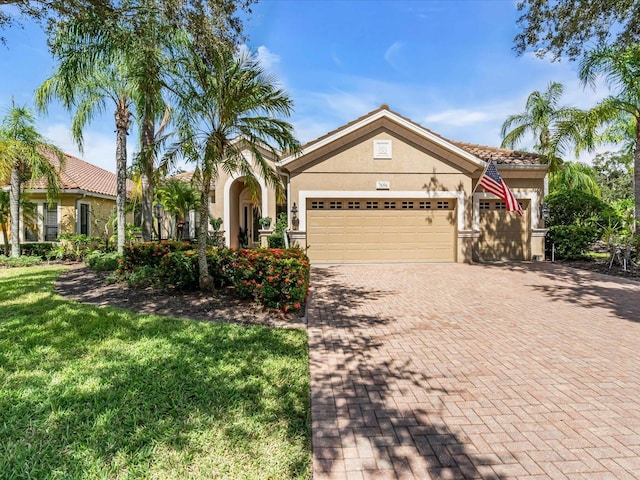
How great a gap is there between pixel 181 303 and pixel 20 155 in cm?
1191

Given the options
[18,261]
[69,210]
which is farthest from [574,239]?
[69,210]

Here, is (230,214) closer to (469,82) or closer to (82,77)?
(82,77)

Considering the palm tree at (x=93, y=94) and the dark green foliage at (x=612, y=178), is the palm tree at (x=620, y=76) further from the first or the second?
the dark green foliage at (x=612, y=178)

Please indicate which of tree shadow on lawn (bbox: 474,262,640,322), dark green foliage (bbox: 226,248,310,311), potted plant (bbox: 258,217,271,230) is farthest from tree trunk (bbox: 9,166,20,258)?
tree shadow on lawn (bbox: 474,262,640,322)

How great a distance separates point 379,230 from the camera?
1382cm

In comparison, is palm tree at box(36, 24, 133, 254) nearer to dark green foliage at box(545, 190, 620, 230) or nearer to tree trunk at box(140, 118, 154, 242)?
tree trunk at box(140, 118, 154, 242)

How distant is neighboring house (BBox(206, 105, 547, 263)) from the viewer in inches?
529

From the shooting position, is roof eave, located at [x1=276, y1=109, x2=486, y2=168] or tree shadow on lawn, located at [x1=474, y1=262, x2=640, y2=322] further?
roof eave, located at [x1=276, y1=109, x2=486, y2=168]

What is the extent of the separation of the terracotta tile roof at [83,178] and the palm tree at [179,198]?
3.81 metres

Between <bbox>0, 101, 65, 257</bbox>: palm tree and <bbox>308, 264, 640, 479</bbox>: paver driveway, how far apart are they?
13606 millimetres

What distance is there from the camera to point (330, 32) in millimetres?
10578

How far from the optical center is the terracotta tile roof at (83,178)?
16.4 meters

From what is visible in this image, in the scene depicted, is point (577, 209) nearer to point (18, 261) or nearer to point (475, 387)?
point (475, 387)

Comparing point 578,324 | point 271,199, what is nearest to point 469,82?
point 271,199
